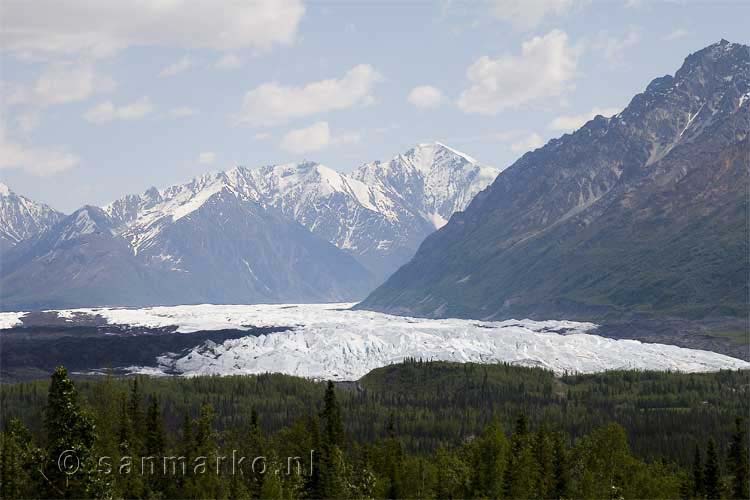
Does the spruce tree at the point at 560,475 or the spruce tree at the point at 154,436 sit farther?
the spruce tree at the point at 154,436

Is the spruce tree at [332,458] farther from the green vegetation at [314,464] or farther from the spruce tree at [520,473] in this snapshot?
the spruce tree at [520,473]

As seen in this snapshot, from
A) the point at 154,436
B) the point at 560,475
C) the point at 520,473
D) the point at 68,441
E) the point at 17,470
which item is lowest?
the point at 560,475

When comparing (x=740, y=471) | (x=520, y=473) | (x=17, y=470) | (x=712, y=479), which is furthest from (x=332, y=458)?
(x=740, y=471)

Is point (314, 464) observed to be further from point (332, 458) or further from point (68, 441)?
point (68, 441)

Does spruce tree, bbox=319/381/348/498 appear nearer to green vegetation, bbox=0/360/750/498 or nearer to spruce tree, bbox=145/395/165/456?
green vegetation, bbox=0/360/750/498

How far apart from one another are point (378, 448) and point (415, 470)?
25.6 ft

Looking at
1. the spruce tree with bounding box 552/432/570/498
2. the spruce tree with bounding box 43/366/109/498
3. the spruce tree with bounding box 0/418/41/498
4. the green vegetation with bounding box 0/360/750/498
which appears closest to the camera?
the spruce tree with bounding box 43/366/109/498

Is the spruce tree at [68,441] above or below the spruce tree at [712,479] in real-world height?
above

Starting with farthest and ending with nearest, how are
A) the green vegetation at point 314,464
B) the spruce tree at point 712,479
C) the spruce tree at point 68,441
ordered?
the spruce tree at point 712,479 < the green vegetation at point 314,464 < the spruce tree at point 68,441

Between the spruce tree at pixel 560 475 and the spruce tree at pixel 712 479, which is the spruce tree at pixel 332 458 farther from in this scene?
the spruce tree at pixel 712 479

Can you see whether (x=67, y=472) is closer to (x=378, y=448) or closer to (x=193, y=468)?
(x=193, y=468)

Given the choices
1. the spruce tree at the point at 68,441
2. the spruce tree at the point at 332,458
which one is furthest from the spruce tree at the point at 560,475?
the spruce tree at the point at 68,441

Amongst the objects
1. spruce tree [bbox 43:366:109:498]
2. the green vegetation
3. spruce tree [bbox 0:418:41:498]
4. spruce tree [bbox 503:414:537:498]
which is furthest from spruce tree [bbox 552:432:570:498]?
spruce tree [bbox 0:418:41:498]

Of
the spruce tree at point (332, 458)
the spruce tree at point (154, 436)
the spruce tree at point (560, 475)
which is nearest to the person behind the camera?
the spruce tree at point (332, 458)
